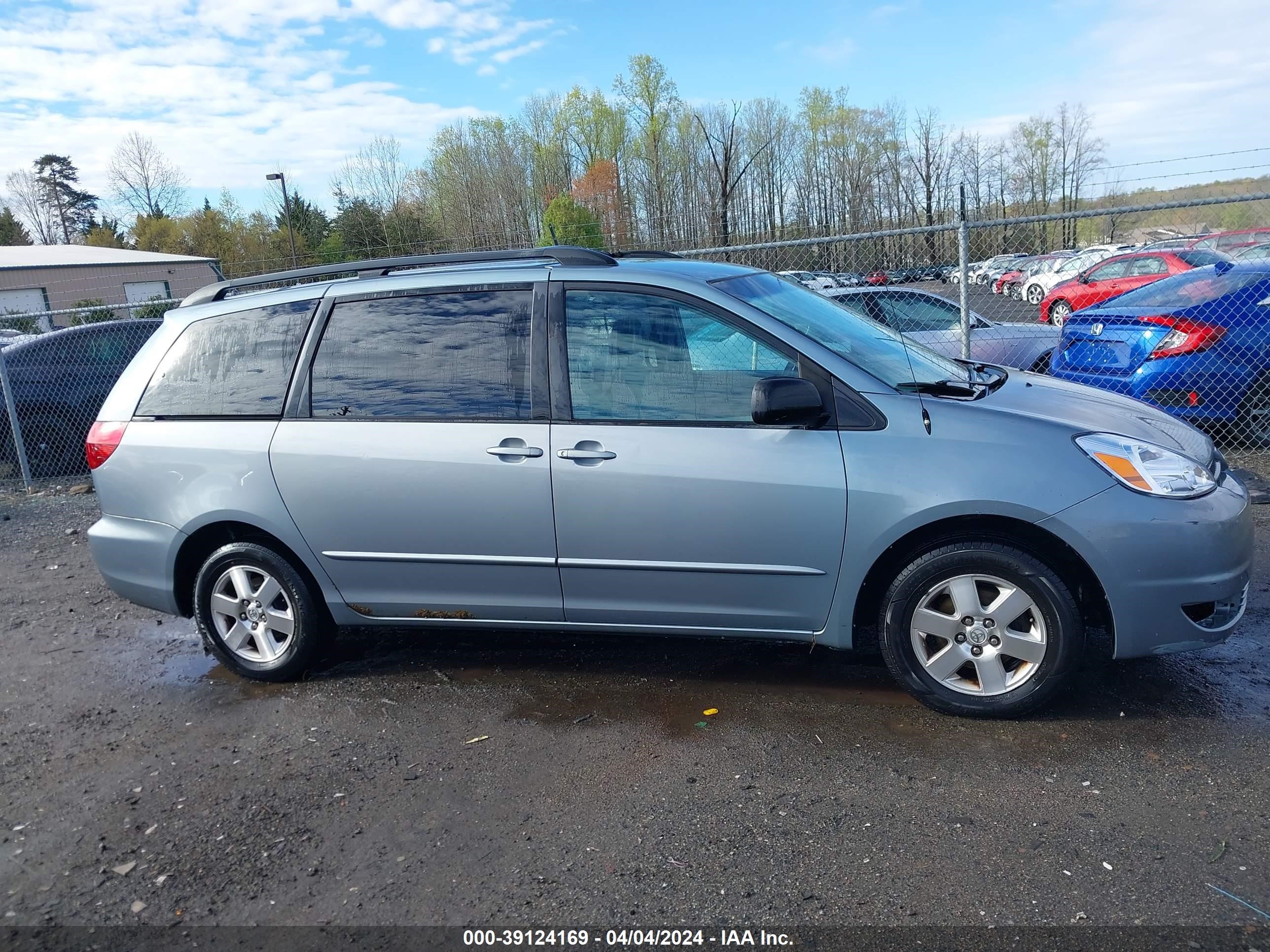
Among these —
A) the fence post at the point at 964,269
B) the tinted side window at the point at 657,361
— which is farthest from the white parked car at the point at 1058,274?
the tinted side window at the point at 657,361

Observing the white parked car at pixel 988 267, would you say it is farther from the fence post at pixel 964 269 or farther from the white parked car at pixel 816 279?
the fence post at pixel 964 269

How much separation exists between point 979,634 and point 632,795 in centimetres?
147

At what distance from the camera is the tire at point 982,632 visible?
3.46 metres

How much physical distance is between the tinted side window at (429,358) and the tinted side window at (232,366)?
209 millimetres

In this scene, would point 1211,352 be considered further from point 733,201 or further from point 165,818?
point 733,201

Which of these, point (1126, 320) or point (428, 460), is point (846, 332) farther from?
point (1126, 320)

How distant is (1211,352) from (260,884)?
7.62m

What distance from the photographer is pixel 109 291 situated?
152 feet

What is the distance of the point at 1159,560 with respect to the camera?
11.0 feet

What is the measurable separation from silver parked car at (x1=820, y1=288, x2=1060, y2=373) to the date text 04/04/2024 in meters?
7.00

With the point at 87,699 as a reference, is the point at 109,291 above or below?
above

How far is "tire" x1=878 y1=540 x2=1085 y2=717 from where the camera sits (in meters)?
3.46

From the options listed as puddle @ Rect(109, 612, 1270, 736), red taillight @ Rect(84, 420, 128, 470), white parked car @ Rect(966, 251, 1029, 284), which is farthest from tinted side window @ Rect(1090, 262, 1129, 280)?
red taillight @ Rect(84, 420, 128, 470)

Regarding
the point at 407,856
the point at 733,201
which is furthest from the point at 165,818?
the point at 733,201
